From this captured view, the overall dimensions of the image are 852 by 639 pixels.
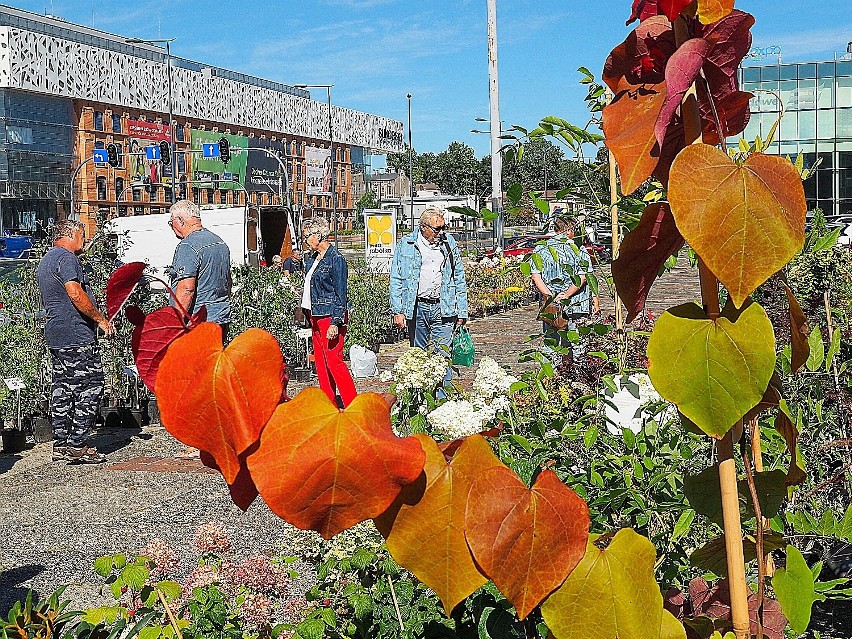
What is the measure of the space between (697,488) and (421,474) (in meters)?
0.41

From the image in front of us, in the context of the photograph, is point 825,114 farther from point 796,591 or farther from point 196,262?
point 796,591

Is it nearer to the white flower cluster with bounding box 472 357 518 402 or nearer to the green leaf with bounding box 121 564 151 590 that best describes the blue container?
the white flower cluster with bounding box 472 357 518 402

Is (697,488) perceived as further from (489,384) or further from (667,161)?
(489,384)

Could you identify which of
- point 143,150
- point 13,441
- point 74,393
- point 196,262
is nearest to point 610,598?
point 196,262

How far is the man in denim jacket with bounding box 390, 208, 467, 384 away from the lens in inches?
297

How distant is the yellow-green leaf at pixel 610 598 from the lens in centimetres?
90

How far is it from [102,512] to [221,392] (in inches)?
192

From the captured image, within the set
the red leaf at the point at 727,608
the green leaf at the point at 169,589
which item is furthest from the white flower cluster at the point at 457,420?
the red leaf at the point at 727,608

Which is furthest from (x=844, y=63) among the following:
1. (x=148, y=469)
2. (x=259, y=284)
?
(x=148, y=469)

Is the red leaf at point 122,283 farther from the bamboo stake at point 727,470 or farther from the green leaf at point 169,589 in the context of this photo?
the green leaf at point 169,589

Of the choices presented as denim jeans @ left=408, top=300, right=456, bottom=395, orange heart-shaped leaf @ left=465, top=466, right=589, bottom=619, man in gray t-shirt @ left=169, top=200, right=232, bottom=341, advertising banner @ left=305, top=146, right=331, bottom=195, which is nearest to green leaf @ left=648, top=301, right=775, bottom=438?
orange heart-shaped leaf @ left=465, top=466, right=589, bottom=619

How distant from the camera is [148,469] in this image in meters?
6.18

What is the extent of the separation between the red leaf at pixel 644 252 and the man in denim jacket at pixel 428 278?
6535 millimetres

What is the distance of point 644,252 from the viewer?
0.95 meters
